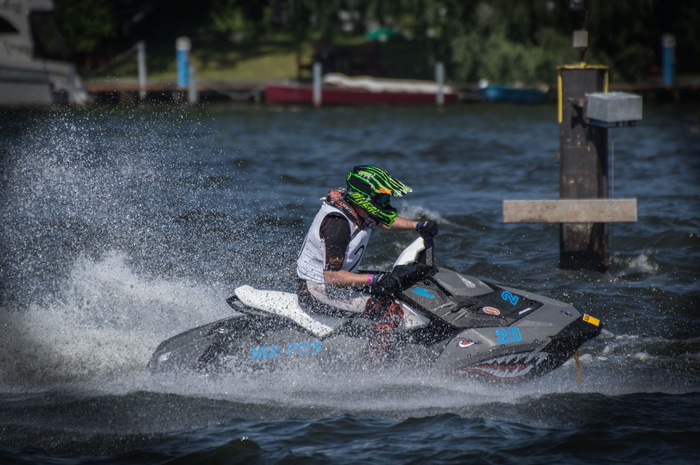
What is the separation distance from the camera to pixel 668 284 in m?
10.4

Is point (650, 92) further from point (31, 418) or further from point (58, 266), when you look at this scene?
point (31, 418)

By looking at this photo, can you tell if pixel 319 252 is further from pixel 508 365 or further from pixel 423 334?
pixel 508 365

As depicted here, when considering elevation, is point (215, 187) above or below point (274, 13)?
below

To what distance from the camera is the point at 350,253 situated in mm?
7121

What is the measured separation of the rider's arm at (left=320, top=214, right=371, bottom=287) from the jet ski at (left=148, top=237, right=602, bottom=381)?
1.25 feet

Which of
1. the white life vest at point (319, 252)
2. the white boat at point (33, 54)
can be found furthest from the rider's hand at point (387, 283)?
the white boat at point (33, 54)

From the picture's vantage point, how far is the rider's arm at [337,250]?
22.5ft

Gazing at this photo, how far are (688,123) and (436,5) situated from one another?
1390 cm

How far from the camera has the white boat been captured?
3212 cm

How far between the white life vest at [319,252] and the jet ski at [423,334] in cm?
27

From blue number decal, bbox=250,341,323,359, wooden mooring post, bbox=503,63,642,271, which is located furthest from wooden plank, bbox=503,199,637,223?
blue number decal, bbox=250,341,323,359

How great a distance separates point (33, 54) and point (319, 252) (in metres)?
31.4

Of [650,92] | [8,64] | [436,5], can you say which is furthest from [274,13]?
[650,92]

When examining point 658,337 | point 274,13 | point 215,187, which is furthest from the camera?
point 274,13
